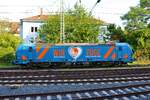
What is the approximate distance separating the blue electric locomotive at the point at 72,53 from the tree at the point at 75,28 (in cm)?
1309

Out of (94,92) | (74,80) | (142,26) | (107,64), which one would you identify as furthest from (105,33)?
(94,92)

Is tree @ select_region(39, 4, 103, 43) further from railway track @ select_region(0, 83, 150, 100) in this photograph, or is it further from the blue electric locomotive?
railway track @ select_region(0, 83, 150, 100)

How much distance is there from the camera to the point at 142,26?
56.3 m

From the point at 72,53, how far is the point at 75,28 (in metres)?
16.8

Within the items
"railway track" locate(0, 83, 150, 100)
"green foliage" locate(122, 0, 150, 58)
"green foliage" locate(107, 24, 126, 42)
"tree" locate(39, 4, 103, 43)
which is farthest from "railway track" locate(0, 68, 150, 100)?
"green foliage" locate(107, 24, 126, 42)

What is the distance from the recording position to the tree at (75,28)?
48156mm

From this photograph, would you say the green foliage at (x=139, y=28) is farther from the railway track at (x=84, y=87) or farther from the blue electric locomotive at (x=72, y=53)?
the railway track at (x=84, y=87)

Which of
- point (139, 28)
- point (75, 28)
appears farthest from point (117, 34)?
point (75, 28)

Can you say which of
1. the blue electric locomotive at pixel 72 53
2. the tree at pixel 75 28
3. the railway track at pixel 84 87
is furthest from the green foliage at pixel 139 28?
the railway track at pixel 84 87

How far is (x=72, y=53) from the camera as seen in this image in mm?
33125

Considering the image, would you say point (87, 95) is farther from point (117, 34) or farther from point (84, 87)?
point (117, 34)

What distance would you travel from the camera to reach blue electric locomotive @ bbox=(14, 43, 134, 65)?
106 ft

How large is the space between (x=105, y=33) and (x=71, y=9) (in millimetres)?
6058

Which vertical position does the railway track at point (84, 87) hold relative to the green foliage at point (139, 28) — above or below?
below
